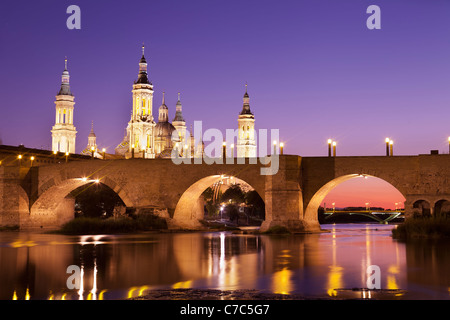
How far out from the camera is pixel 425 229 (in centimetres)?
2961

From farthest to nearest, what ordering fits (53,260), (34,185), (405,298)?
(34,185) → (53,260) → (405,298)

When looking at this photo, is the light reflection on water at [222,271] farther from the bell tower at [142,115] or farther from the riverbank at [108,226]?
the bell tower at [142,115]

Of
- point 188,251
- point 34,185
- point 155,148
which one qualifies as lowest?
point 188,251

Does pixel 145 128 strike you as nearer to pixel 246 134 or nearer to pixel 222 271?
pixel 246 134

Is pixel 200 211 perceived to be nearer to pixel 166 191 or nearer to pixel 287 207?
pixel 166 191

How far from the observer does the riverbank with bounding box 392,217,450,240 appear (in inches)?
1144

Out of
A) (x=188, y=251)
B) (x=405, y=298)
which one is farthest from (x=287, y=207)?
(x=405, y=298)

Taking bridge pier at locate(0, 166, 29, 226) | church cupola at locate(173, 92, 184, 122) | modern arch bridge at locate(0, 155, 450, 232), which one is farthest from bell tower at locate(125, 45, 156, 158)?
bridge pier at locate(0, 166, 29, 226)

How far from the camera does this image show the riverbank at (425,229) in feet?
95.3

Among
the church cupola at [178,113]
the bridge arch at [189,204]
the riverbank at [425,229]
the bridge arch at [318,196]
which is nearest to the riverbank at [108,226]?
the bridge arch at [189,204]

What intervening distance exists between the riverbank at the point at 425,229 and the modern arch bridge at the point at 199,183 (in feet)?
14.4
